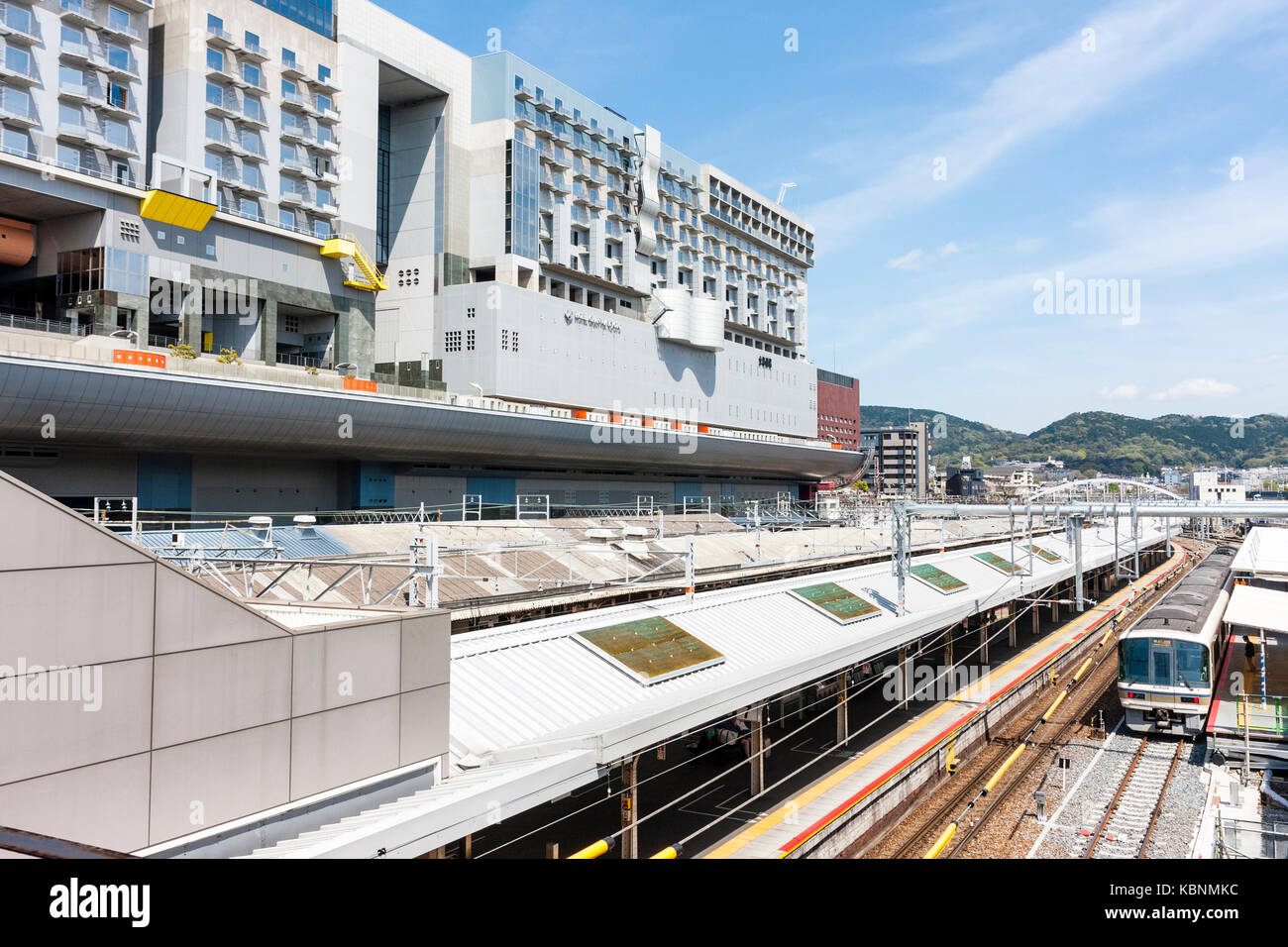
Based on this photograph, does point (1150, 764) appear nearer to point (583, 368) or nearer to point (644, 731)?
point (644, 731)

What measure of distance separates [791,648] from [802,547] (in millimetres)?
24263

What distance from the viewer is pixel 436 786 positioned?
10289 millimetres

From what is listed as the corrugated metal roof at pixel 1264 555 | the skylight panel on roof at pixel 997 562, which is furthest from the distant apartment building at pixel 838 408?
the corrugated metal roof at pixel 1264 555

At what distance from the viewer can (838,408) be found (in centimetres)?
13600

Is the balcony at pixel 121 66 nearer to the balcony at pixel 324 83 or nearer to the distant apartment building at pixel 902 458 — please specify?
the balcony at pixel 324 83

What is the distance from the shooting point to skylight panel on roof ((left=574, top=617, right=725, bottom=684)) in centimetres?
1639

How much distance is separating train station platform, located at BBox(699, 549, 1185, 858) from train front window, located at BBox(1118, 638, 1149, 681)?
3711 millimetres

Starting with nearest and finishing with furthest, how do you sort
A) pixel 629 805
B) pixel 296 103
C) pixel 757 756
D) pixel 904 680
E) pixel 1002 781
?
pixel 629 805 → pixel 757 756 → pixel 1002 781 → pixel 904 680 → pixel 296 103

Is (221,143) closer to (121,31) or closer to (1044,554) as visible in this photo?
(121,31)

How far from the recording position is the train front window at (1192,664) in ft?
76.0

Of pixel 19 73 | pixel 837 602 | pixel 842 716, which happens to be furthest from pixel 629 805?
pixel 19 73

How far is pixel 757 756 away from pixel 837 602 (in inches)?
323

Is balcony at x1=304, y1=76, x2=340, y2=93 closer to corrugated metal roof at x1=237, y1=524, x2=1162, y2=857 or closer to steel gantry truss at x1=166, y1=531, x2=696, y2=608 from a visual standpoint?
steel gantry truss at x1=166, y1=531, x2=696, y2=608
